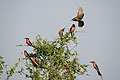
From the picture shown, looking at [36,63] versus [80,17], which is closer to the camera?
[36,63]

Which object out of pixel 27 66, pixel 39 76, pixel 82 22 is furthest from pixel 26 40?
pixel 82 22

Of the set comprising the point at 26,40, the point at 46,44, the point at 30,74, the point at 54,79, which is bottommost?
the point at 54,79

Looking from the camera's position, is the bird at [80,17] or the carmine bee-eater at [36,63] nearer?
the carmine bee-eater at [36,63]

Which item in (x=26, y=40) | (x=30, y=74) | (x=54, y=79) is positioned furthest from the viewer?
(x=26, y=40)

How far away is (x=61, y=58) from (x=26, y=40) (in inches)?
78.7

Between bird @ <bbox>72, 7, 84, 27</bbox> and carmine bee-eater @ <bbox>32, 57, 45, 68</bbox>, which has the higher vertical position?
bird @ <bbox>72, 7, 84, 27</bbox>

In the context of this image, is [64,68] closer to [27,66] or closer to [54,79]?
[54,79]

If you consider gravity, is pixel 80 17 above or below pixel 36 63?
above

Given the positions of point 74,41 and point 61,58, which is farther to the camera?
point 74,41

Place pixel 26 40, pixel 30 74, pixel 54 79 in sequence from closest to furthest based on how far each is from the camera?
pixel 54 79 < pixel 30 74 < pixel 26 40

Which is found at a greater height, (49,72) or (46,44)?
(46,44)

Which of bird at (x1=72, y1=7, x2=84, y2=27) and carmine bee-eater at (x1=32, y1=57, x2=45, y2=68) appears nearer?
carmine bee-eater at (x1=32, y1=57, x2=45, y2=68)

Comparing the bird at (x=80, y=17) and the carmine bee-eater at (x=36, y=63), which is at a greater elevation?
the bird at (x=80, y=17)

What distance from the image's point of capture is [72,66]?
7.44m
